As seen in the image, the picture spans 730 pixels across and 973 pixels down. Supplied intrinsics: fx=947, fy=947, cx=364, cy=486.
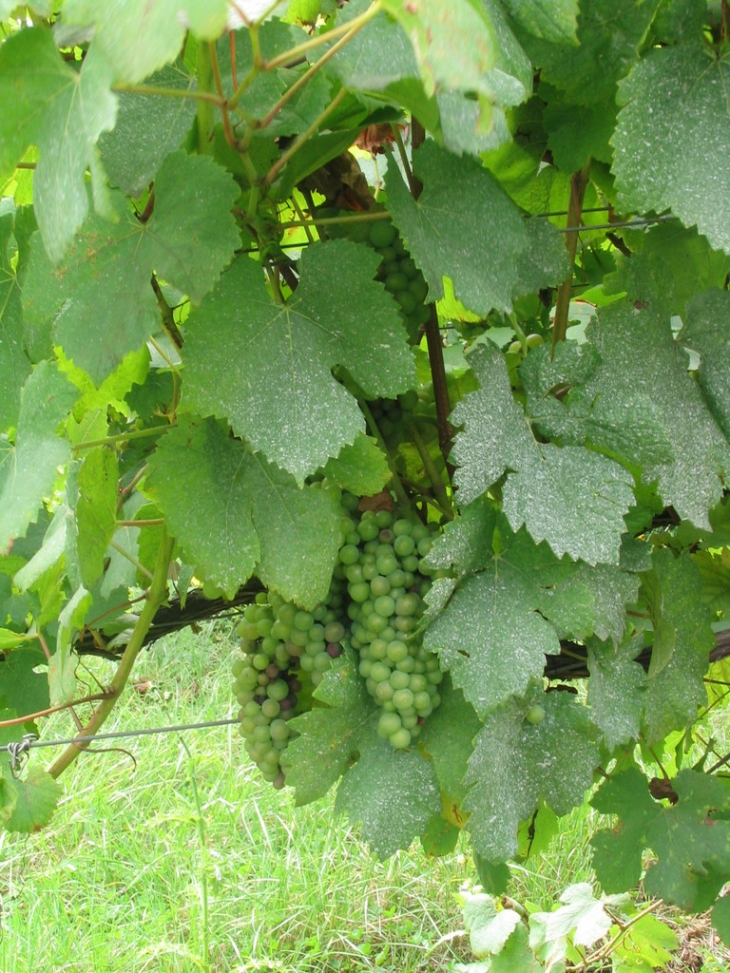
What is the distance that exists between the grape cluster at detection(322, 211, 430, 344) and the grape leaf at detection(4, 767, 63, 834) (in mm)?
577

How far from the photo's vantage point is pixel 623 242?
0.94 metres

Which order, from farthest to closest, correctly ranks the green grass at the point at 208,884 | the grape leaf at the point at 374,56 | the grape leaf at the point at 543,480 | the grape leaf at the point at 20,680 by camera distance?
the green grass at the point at 208,884, the grape leaf at the point at 20,680, the grape leaf at the point at 543,480, the grape leaf at the point at 374,56

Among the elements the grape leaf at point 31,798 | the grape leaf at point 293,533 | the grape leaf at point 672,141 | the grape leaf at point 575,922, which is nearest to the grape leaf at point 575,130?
the grape leaf at point 672,141

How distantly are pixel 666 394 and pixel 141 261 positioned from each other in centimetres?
37

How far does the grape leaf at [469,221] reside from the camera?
61 centimetres

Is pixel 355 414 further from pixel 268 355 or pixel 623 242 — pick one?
pixel 623 242

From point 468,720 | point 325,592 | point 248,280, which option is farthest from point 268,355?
point 468,720

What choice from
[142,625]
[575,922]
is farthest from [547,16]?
[575,922]

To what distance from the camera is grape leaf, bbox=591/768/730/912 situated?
89cm

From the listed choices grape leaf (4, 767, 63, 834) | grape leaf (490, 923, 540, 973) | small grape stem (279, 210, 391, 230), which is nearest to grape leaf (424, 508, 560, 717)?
small grape stem (279, 210, 391, 230)

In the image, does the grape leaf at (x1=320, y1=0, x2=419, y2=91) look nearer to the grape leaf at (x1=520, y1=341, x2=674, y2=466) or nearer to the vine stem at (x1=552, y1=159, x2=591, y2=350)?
the grape leaf at (x1=520, y1=341, x2=674, y2=466)

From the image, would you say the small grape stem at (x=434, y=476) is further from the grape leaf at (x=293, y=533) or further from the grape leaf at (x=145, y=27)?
the grape leaf at (x=145, y=27)

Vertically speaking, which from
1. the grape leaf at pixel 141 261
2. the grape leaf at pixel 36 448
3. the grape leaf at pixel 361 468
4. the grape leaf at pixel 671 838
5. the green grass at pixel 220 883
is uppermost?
the grape leaf at pixel 141 261

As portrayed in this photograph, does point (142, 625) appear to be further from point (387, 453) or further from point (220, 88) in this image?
point (220, 88)
